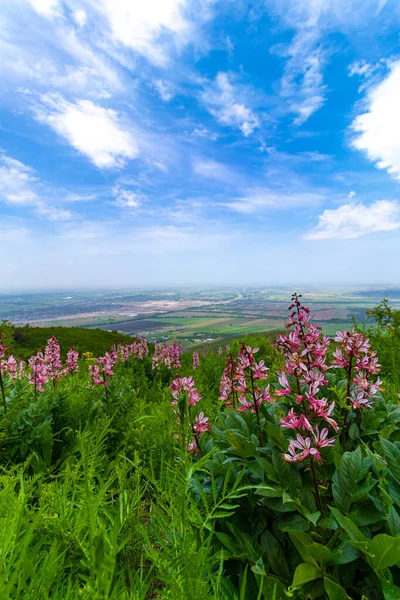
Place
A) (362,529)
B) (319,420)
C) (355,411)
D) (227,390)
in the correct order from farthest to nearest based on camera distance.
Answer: (227,390) < (355,411) < (319,420) < (362,529)

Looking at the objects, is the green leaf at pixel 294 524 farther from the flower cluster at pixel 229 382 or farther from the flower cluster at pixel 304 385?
the flower cluster at pixel 229 382

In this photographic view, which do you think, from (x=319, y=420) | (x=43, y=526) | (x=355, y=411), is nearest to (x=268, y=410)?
(x=319, y=420)

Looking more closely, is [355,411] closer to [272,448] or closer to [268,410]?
[268,410]

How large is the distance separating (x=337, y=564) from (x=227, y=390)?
156 centimetres

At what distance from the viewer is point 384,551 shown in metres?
1.22

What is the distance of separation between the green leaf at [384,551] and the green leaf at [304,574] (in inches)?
9.2

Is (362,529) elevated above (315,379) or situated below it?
below

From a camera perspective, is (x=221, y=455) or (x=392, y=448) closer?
(x=392, y=448)

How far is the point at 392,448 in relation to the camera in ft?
5.47

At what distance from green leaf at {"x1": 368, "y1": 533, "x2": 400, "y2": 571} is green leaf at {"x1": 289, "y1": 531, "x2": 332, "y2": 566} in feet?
0.57

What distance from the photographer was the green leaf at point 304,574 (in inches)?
50.5

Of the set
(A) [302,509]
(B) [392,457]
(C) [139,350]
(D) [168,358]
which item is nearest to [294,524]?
(A) [302,509]

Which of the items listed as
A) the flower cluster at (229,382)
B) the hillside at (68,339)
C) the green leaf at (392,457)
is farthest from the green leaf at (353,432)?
the hillside at (68,339)

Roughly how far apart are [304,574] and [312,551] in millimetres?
90
